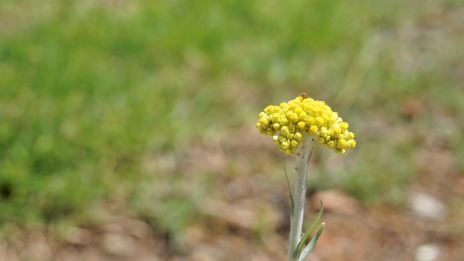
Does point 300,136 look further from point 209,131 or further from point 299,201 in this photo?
point 209,131

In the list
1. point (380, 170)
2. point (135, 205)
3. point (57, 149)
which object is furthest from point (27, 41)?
point (380, 170)

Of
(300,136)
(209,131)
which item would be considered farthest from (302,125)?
(209,131)

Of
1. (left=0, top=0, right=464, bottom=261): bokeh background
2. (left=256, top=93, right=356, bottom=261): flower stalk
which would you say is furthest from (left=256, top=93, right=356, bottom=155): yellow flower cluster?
(left=0, top=0, right=464, bottom=261): bokeh background

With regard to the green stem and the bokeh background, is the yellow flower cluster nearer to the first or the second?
the green stem

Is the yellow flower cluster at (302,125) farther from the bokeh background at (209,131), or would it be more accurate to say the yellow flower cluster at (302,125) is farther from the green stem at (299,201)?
the bokeh background at (209,131)

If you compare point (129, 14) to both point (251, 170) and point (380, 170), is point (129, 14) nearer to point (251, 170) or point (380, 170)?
point (251, 170)

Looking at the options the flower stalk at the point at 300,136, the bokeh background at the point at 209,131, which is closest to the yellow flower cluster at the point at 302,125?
the flower stalk at the point at 300,136
